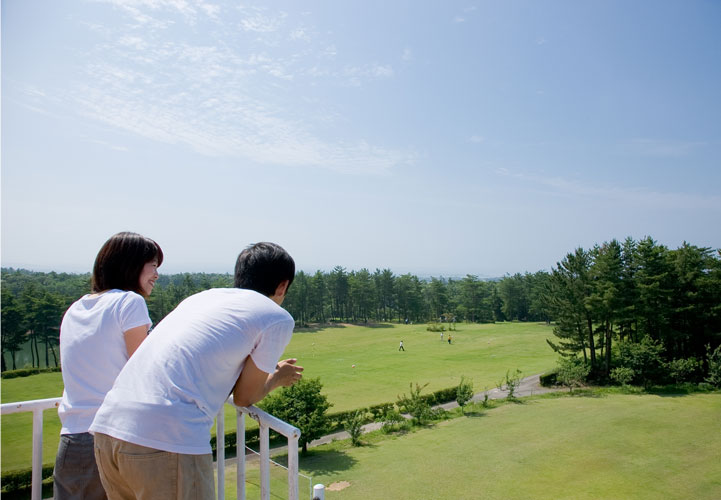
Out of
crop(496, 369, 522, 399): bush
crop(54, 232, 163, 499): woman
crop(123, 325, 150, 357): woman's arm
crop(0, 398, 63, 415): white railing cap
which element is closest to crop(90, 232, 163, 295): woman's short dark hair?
crop(54, 232, 163, 499): woman

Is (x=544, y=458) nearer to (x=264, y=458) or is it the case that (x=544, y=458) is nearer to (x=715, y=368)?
(x=715, y=368)

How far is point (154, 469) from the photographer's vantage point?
1.63 meters

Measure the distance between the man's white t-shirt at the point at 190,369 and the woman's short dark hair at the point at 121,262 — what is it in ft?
2.44

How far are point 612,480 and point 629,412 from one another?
9.35m

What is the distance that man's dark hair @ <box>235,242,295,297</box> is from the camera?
2.04 meters

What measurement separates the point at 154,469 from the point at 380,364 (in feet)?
124

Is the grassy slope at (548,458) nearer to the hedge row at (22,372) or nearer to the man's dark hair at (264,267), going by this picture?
the man's dark hair at (264,267)

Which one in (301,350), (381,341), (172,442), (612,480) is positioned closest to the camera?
(172,442)

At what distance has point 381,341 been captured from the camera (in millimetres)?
50969

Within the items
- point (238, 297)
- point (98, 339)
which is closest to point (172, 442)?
point (238, 297)

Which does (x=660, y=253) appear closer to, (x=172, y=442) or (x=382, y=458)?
(x=382, y=458)

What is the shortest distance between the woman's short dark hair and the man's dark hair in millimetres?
682

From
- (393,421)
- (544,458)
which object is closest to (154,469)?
(544,458)

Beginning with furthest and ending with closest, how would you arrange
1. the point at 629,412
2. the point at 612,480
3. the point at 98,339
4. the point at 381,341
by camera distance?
the point at 381,341
the point at 629,412
the point at 612,480
the point at 98,339
